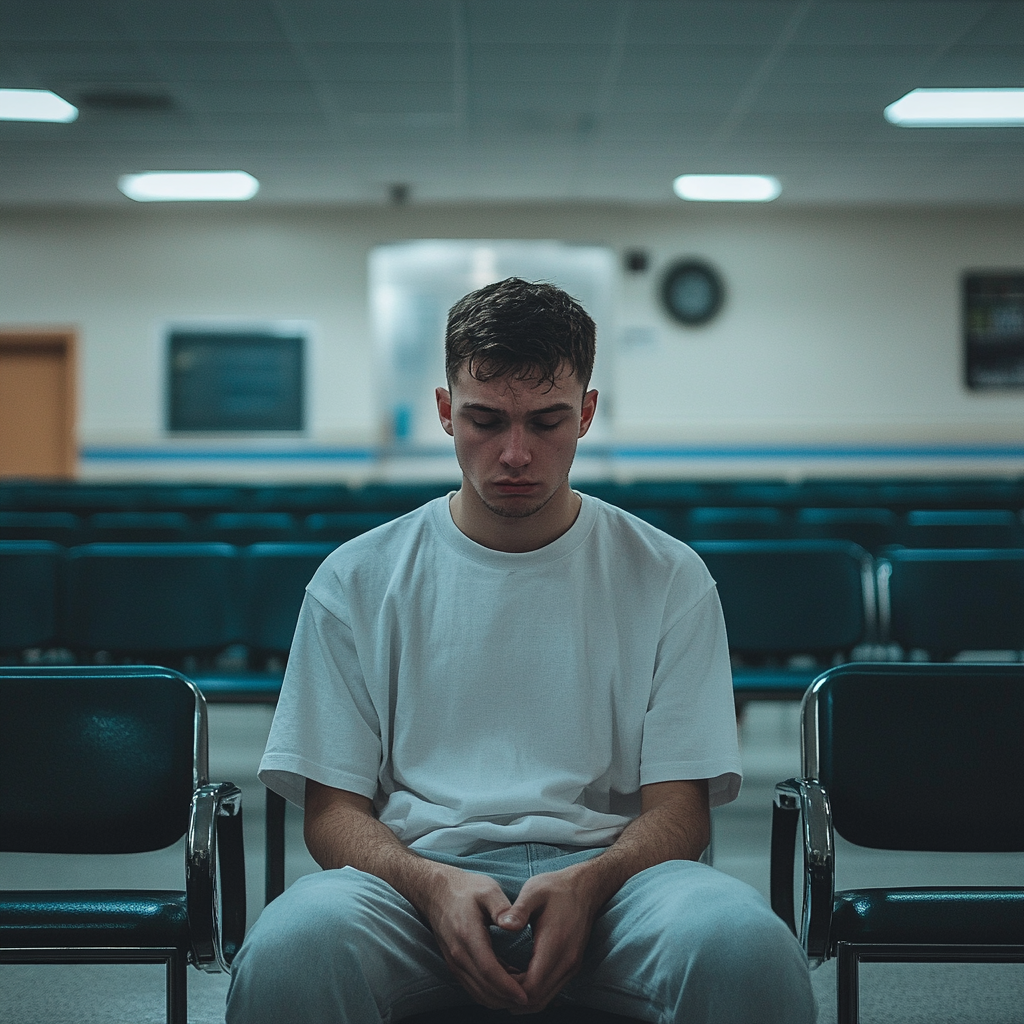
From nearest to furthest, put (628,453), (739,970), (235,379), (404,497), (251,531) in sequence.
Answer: (739,970) < (251,531) < (404,497) < (235,379) < (628,453)

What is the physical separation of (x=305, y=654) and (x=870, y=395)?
27.7 ft

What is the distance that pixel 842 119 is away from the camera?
256 inches

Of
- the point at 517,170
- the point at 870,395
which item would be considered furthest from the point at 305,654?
the point at 870,395

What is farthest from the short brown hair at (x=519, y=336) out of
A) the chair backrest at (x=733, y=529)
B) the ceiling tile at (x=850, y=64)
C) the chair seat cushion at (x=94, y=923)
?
the ceiling tile at (x=850, y=64)

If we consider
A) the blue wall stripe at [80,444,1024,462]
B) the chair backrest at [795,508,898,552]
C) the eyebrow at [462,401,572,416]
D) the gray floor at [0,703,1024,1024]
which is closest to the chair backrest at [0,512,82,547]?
the gray floor at [0,703,1024,1024]

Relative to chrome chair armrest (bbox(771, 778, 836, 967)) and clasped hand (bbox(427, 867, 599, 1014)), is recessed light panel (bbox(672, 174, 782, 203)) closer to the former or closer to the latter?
chrome chair armrest (bbox(771, 778, 836, 967))

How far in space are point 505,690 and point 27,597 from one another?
6.68ft

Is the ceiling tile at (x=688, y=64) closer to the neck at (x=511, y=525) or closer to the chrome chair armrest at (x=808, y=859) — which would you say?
the neck at (x=511, y=525)

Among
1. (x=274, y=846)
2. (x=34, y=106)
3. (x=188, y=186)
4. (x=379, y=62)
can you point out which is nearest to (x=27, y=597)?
(x=274, y=846)

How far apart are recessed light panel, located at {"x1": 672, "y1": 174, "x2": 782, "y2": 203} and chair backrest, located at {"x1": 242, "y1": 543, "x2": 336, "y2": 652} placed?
19.5 feet

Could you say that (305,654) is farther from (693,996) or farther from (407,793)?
(693,996)

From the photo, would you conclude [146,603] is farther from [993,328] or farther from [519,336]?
[993,328]

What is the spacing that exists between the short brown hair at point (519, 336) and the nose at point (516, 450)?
66 mm

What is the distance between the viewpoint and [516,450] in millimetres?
1254
